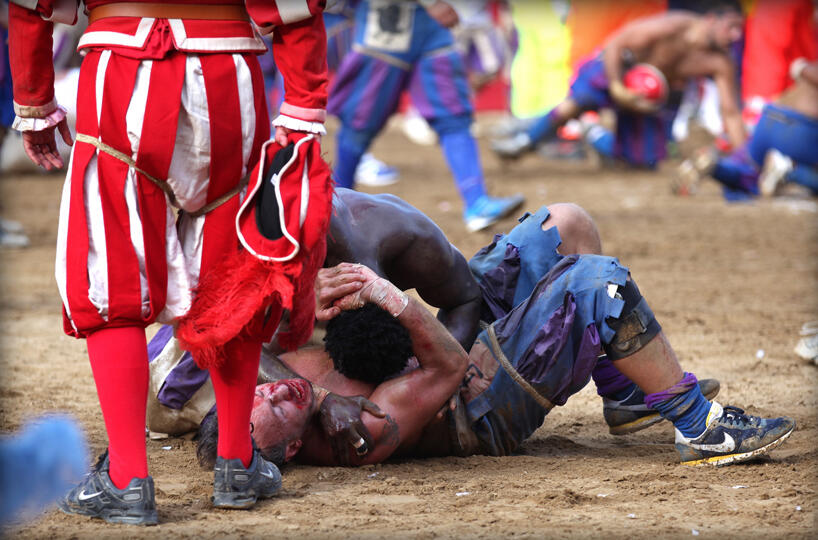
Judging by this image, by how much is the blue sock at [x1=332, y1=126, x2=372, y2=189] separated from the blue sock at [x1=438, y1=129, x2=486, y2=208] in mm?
485

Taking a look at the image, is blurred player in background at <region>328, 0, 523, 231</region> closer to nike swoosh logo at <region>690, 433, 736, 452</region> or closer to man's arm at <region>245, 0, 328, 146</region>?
nike swoosh logo at <region>690, 433, 736, 452</region>

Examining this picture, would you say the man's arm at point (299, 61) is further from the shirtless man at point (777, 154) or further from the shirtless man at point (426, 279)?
the shirtless man at point (777, 154)

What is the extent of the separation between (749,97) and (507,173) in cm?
290

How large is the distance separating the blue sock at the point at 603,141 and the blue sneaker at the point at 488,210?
397 cm

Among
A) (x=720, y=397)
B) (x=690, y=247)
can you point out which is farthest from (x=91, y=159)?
(x=690, y=247)

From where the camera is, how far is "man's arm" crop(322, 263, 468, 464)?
2.78 m

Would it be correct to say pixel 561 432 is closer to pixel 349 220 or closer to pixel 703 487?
pixel 703 487

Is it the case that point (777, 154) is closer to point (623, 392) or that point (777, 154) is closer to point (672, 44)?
point (672, 44)

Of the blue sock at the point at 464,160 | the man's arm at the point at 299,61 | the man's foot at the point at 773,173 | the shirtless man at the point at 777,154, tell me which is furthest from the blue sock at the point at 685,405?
the man's foot at the point at 773,173

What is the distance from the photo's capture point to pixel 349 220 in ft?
10.3

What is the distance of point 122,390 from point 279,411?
52 centimetres

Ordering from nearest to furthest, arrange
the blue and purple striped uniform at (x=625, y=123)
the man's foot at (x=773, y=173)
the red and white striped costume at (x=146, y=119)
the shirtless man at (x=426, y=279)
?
the red and white striped costume at (x=146, y=119) → the shirtless man at (x=426, y=279) → the man's foot at (x=773, y=173) → the blue and purple striped uniform at (x=625, y=123)

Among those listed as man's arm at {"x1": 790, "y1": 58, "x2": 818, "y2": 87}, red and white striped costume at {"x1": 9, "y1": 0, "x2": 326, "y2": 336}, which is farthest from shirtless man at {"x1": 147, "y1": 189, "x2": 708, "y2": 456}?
man's arm at {"x1": 790, "y1": 58, "x2": 818, "y2": 87}

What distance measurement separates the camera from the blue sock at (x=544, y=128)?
9.80 metres
